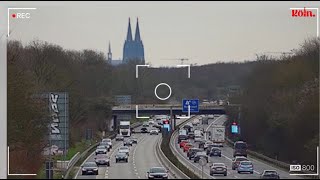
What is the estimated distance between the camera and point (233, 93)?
42406 mm

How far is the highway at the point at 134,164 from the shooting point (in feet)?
120

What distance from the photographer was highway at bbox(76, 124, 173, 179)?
36.6 metres

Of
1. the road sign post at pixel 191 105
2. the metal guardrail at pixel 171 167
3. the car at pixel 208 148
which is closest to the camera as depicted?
the metal guardrail at pixel 171 167

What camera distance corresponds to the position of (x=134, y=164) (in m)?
47.3

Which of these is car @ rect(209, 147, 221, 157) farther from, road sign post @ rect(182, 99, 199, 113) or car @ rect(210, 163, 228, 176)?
car @ rect(210, 163, 228, 176)

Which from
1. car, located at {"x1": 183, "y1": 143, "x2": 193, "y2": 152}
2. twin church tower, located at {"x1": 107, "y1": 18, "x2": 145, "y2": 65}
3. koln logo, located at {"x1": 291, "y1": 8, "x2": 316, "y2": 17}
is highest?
koln logo, located at {"x1": 291, "y1": 8, "x2": 316, "y2": 17}

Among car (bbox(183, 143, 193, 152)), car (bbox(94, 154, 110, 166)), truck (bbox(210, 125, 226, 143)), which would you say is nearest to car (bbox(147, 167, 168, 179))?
car (bbox(94, 154, 110, 166))

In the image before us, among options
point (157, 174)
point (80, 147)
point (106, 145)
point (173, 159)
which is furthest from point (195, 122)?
point (157, 174)

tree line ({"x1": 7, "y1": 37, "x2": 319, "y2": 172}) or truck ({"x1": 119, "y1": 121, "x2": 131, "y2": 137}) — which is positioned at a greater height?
tree line ({"x1": 7, "y1": 37, "x2": 319, "y2": 172})

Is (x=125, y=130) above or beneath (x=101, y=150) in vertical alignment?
above

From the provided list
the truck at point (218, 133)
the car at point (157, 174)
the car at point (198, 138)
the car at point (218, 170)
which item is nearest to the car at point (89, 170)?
the car at point (157, 174)

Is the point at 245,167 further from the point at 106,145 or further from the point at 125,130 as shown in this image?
the point at 125,130

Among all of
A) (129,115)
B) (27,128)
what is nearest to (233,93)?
(129,115)

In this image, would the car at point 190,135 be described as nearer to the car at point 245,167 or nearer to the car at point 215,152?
the car at point 215,152
